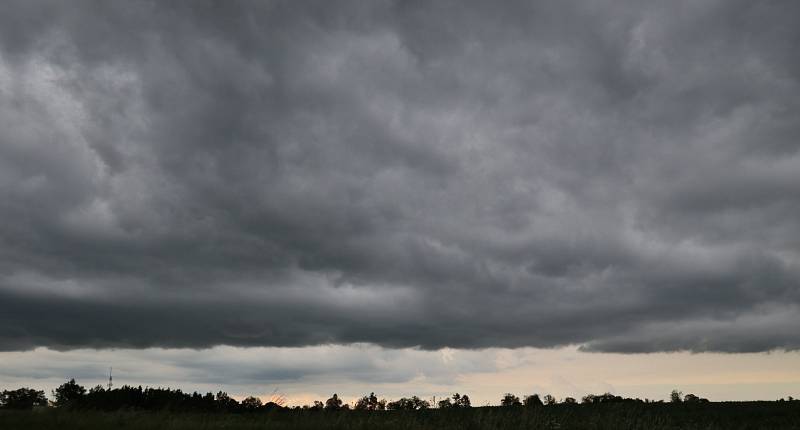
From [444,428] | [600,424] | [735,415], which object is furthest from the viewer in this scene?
[735,415]

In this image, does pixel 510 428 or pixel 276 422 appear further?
pixel 510 428

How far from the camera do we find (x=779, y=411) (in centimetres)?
6188

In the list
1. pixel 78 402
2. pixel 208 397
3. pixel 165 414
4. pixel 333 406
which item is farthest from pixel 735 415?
pixel 78 402

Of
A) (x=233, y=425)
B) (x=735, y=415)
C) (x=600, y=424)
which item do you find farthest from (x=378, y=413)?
(x=735, y=415)

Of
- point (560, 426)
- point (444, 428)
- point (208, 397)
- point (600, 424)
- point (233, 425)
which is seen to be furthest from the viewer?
point (208, 397)

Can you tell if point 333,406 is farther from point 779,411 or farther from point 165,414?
point 779,411

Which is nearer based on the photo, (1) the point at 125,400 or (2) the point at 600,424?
(2) the point at 600,424

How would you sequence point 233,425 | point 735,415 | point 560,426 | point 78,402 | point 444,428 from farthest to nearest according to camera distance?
point 735,415, point 78,402, point 560,426, point 444,428, point 233,425

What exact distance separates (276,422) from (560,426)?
565 inches

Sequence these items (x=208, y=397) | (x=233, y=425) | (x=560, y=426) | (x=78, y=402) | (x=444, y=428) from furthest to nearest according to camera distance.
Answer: (x=208, y=397) → (x=78, y=402) → (x=560, y=426) → (x=444, y=428) → (x=233, y=425)

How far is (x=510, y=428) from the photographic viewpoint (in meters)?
30.0

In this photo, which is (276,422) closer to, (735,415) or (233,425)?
(233,425)

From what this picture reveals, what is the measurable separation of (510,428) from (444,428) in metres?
3.40

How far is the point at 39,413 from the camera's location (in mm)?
30641
